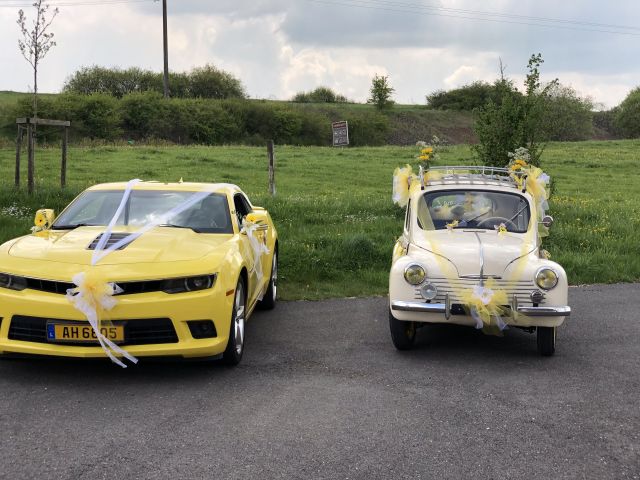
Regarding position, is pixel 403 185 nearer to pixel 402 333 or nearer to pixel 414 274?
pixel 414 274

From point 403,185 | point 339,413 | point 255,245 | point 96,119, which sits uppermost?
point 96,119

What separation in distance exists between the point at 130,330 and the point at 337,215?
8216mm

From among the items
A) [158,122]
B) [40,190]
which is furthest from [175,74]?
[40,190]

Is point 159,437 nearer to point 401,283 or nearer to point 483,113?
point 401,283

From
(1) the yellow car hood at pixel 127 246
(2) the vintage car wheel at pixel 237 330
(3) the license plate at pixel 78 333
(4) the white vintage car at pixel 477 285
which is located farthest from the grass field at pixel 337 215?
(3) the license plate at pixel 78 333

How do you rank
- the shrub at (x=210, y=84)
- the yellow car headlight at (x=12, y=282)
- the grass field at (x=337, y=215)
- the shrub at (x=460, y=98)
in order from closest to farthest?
the yellow car headlight at (x=12, y=282) → the grass field at (x=337, y=215) → the shrub at (x=210, y=84) → the shrub at (x=460, y=98)

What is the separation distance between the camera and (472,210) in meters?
7.18

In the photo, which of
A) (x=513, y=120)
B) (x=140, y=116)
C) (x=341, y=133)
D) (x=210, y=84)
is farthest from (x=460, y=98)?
(x=513, y=120)

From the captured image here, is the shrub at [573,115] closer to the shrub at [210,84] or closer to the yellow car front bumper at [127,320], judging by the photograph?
the shrub at [210,84]

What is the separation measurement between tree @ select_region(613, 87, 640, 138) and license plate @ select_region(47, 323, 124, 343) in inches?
3025

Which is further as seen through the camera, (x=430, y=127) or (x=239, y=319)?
(x=430, y=127)

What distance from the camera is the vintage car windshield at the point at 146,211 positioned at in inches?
252

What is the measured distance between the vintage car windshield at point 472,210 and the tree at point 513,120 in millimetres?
5681

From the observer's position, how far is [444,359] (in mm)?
5887
